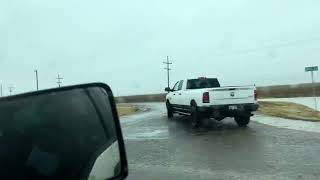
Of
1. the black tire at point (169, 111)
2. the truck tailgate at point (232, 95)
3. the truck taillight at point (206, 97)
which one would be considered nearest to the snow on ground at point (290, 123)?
the truck tailgate at point (232, 95)

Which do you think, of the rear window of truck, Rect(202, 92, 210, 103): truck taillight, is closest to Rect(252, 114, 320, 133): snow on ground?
the rear window of truck

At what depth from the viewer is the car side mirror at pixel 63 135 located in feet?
8.28

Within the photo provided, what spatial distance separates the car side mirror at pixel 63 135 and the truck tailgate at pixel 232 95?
15.5m

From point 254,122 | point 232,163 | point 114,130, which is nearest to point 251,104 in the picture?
point 254,122

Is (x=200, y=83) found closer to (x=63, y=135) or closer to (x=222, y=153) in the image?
(x=222, y=153)

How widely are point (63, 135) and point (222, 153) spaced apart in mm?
9806

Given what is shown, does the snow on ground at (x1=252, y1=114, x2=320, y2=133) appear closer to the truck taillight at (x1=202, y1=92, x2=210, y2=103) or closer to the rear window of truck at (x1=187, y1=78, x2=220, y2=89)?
the rear window of truck at (x1=187, y1=78, x2=220, y2=89)

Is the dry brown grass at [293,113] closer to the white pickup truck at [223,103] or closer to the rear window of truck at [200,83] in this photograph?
the white pickup truck at [223,103]

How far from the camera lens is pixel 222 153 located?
40.1 ft

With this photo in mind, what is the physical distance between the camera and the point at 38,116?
2635 millimetres

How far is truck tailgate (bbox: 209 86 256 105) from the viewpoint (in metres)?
18.3

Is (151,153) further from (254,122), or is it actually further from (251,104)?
(254,122)

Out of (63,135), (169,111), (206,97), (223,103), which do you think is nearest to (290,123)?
(223,103)

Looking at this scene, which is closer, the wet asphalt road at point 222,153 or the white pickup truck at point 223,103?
the wet asphalt road at point 222,153
